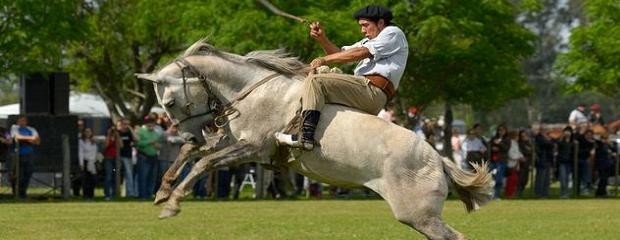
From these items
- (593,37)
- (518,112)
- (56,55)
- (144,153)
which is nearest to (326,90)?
(144,153)

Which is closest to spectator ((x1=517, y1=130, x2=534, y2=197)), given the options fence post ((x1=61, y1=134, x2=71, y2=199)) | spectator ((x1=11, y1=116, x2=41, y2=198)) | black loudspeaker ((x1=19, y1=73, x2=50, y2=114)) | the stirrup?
fence post ((x1=61, y1=134, x2=71, y2=199))

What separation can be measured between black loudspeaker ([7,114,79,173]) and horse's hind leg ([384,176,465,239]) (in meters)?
18.2

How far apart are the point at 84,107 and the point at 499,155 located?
2459 centimetres

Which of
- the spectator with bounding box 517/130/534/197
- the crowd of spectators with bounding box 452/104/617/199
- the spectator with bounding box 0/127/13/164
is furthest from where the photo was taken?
the spectator with bounding box 517/130/534/197

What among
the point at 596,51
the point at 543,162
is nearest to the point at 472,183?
the point at 543,162

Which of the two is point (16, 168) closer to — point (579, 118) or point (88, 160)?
point (88, 160)

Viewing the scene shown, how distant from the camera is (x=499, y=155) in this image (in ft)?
111

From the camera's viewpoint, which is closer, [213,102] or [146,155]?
[213,102]

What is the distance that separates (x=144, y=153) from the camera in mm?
30891

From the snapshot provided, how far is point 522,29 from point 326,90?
27.1 metres

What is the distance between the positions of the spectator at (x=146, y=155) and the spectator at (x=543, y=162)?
993 cm

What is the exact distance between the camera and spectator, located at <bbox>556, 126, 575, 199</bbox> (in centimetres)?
3541

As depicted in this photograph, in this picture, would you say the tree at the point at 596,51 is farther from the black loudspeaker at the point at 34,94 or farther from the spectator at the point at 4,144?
the spectator at the point at 4,144

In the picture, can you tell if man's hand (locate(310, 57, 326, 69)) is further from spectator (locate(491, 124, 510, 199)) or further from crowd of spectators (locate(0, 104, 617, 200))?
spectator (locate(491, 124, 510, 199))
